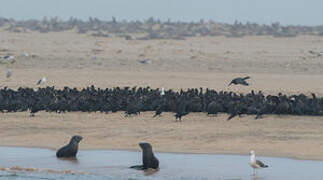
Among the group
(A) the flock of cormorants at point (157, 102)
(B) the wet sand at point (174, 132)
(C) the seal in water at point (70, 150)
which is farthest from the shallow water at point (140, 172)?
(A) the flock of cormorants at point (157, 102)

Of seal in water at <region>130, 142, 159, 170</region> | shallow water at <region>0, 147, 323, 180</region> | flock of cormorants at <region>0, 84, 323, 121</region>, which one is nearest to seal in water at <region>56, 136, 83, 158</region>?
shallow water at <region>0, 147, 323, 180</region>

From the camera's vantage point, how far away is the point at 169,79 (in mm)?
27172

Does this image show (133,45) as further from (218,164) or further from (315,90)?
(218,164)

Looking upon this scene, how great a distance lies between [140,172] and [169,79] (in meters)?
14.0

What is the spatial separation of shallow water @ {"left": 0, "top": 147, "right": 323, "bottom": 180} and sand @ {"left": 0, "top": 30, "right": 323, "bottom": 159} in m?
0.61

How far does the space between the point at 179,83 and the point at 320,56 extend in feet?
32.6

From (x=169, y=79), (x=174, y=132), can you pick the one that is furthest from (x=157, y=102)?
(x=169, y=79)

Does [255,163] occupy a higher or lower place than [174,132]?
lower

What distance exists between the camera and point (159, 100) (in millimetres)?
19266

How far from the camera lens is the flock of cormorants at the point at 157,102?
1808 centimetres

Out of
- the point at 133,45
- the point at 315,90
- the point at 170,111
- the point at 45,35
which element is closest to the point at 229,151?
the point at 170,111

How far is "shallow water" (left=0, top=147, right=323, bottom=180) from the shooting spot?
504 inches

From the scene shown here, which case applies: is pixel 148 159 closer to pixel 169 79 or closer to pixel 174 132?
pixel 174 132

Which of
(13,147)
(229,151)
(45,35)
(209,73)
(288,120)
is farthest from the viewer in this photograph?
(45,35)
